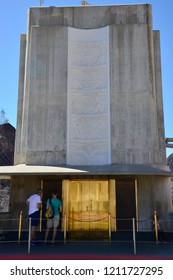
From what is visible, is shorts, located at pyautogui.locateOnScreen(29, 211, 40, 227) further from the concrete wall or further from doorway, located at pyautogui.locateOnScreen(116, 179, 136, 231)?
doorway, located at pyautogui.locateOnScreen(116, 179, 136, 231)

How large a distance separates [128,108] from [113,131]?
4.70 ft

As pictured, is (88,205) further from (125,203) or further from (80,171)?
(80,171)

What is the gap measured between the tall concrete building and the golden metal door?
0.05 m

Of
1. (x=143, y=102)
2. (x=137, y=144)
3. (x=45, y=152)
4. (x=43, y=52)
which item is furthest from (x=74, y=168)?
(x=43, y=52)

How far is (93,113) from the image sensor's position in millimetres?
16266

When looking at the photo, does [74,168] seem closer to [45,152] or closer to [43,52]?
[45,152]

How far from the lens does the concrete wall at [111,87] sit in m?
15.6

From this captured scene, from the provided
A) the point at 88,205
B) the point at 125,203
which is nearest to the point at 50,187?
the point at 88,205

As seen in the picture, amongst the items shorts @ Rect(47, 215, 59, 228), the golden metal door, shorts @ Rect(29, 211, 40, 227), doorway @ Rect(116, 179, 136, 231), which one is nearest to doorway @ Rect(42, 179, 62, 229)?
the golden metal door

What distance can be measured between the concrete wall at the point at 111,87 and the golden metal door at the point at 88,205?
5.14 ft

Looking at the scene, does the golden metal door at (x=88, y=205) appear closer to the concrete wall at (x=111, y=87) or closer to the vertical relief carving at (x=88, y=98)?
the vertical relief carving at (x=88, y=98)

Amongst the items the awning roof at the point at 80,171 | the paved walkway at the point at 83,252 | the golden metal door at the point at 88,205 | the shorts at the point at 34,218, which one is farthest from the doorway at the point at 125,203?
the shorts at the point at 34,218

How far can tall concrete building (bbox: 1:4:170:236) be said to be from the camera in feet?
A: 48.7

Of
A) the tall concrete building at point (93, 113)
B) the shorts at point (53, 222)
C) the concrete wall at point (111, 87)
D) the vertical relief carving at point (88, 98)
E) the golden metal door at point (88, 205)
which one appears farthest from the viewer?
the vertical relief carving at point (88, 98)
